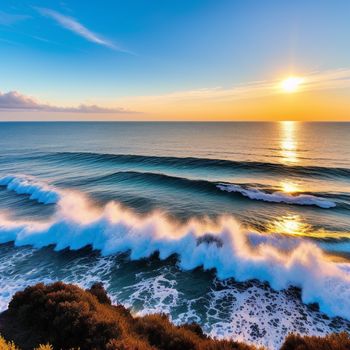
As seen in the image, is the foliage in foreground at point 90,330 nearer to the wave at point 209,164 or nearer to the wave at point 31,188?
→ the wave at point 31,188

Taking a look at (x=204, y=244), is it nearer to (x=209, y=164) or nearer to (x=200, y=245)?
(x=200, y=245)

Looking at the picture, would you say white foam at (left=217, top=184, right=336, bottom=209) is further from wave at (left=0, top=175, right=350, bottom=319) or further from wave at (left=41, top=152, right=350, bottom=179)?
wave at (left=41, top=152, right=350, bottom=179)

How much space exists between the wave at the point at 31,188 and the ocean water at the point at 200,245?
14 cm

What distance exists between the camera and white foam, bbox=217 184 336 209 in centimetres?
2252

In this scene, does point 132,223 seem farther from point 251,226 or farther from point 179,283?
point 251,226

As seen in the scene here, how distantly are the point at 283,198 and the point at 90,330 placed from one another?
2153cm

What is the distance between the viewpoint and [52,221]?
63.7 ft

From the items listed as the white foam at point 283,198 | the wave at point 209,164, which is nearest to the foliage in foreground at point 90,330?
the white foam at point 283,198

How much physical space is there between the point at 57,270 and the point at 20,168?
3239 cm

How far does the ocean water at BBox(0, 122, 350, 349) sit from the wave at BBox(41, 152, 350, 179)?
228 cm

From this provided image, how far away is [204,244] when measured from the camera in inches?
594

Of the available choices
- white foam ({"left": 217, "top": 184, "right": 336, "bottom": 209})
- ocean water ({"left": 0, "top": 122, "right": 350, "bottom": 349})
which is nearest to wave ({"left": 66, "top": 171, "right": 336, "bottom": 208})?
white foam ({"left": 217, "top": 184, "right": 336, "bottom": 209})

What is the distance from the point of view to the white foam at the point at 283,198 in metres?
22.5

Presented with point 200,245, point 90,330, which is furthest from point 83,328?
point 200,245
